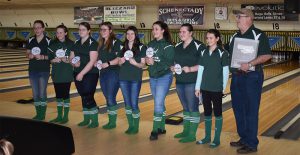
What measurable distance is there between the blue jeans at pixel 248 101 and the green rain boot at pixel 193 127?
59 centimetres

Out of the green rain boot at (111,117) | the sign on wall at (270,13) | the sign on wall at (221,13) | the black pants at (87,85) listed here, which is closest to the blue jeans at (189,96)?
the green rain boot at (111,117)

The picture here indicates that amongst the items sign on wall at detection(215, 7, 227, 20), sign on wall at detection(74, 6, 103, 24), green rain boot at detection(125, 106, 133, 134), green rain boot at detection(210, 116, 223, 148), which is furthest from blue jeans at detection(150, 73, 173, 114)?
sign on wall at detection(74, 6, 103, 24)

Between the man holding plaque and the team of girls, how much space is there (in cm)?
20

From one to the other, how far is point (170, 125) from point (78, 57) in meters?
1.92

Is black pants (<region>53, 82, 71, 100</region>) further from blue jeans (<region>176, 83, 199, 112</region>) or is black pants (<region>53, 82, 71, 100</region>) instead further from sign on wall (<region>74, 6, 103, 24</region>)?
sign on wall (<region>74, 6, 103, 24</region>)

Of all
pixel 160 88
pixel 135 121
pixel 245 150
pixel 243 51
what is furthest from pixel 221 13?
pixel 245 150

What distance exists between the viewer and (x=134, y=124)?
19.5ft

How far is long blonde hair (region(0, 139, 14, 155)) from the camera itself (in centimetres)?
118

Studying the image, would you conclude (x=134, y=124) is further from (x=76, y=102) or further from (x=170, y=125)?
(x=76, y=102)

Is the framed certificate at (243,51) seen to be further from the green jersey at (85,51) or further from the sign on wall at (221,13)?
the sign on wall at (221,13)

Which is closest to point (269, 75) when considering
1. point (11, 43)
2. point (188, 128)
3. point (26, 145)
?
point (188, 128)

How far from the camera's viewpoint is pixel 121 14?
68.7 feet

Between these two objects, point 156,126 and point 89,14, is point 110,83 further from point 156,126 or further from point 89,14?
point 89,14

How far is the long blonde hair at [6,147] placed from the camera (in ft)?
3.86
